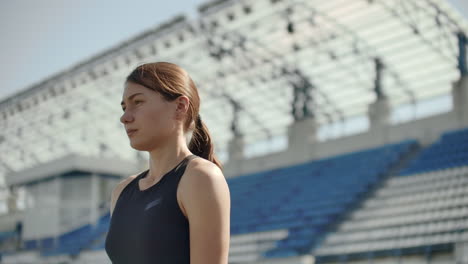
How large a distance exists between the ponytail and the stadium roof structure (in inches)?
796

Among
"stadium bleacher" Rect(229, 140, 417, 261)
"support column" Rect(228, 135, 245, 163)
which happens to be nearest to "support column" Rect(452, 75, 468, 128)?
"stadium bleacher" Rect(229, 140, 417, 261)

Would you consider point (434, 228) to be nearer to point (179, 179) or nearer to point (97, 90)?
point (179, 179)

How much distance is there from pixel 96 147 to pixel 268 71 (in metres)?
15.7

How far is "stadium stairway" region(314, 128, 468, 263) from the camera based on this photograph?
45.2ft

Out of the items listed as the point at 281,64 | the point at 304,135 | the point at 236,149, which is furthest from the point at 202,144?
the point at 236,149

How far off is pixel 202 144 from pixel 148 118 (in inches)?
11.6

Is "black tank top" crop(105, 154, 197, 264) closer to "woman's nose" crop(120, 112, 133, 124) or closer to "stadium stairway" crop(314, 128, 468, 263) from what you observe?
"woman's nose" crop(120, 112, 133, 124)

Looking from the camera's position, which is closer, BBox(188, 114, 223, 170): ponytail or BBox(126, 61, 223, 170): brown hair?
BBox(126, 61, 223, 170): brown hair

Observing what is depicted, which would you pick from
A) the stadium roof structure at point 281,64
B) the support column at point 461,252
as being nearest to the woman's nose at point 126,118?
the support column at point 461,252

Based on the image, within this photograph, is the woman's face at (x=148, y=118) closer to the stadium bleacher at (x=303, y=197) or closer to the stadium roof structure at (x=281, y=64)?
the stadium bleacher at (x=303, y=197)

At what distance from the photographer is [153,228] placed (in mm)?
1622

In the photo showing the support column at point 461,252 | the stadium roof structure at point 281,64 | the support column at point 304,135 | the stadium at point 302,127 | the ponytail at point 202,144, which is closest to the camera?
the ponytail at point 202,144

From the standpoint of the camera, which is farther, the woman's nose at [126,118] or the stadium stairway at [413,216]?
the stadium stairway at [413,216]

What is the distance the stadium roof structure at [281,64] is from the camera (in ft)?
73.2
